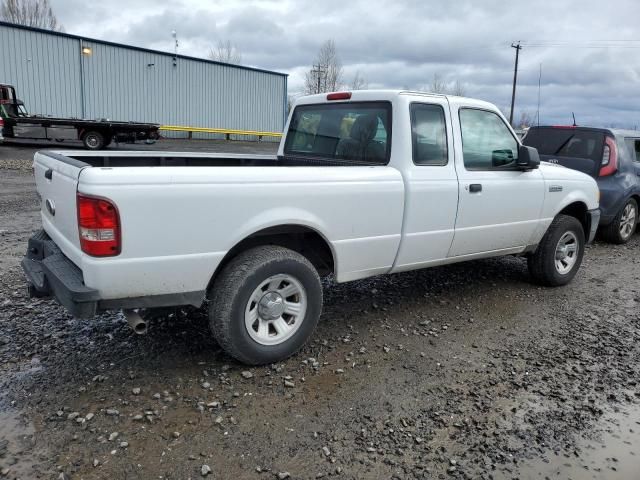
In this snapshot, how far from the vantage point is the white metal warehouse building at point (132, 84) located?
24.7 m

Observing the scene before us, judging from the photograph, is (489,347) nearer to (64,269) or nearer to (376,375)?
(376,375)

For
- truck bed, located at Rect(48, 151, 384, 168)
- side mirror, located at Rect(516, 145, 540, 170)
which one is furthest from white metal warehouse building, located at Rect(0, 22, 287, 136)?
side mirror, located at Rect(516, 145, 540, 170)

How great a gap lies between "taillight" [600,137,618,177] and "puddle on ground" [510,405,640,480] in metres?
5.77

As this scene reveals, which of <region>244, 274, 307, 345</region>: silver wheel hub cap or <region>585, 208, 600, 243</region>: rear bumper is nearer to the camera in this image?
<region>244, 274, 307, 345</region>: silver wheel hub cap

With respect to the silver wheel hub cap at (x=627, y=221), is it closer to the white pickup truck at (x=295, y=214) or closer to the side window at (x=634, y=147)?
the side window at (x=634, y=147)

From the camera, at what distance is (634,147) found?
8781mm

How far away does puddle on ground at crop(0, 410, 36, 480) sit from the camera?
266 centimetres

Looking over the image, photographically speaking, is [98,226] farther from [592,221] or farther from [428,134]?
[592,221]

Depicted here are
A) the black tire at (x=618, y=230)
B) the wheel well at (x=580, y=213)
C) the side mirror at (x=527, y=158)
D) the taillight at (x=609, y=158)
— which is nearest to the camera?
the side mirror at (x=527, y=158)

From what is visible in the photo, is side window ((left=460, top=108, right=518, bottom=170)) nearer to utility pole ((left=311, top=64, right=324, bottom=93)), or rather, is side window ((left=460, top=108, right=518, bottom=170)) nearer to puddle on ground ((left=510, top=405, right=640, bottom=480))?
puddle on ground ((left=510, top=405, right=640, bottom=480))

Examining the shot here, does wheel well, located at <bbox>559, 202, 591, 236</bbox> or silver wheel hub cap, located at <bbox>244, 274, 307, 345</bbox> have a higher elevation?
wheel well, located at <bbox>559, 202, 591, 236</bbox>

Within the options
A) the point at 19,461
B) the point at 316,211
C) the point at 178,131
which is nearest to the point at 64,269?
the point at 19,461

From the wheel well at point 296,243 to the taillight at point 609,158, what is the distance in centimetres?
582

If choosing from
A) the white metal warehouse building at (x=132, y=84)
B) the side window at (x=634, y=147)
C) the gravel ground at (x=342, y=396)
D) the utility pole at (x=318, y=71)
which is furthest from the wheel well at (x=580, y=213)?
the utility pole at (x=318, y=71)
